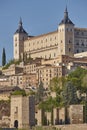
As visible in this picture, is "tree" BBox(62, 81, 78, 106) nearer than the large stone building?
Yes

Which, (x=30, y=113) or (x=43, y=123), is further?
(x=43, y=123)

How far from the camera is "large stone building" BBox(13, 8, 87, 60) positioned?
3625 inches

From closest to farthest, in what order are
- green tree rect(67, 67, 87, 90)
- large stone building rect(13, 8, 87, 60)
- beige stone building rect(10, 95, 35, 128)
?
beige stone building rect(10, 95, 35, 128), green tree rect(67, 67, 87, 90), large stone building rect(13, 8, 87, 60)

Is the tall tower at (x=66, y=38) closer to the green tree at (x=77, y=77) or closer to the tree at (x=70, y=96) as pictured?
the green tree at (x=77, y=77)

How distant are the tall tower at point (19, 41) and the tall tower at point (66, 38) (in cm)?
595

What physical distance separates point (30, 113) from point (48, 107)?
26.4 feet

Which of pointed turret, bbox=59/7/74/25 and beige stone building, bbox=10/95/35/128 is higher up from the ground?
pointed turret, bbox=59/7/74/25

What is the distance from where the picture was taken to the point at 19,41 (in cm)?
9888

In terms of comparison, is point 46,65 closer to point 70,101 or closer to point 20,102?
point 70,101

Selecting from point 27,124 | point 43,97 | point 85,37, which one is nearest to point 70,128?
point 27,124

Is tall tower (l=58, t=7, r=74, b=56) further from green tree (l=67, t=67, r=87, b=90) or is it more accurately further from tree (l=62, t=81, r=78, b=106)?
tree (l=62, t=81, r=78, b=106)

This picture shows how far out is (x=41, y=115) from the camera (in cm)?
4166

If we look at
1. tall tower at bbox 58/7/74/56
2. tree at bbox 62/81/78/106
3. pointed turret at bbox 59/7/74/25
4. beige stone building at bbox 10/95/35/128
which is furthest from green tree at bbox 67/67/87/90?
pointed turret at bbox 59/7/74/25

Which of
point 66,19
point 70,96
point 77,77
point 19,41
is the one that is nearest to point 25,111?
point 70,96
